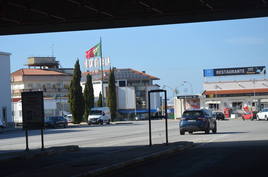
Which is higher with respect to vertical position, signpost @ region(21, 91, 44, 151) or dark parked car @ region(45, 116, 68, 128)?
signpost @ region(21, 91, 44, 151)

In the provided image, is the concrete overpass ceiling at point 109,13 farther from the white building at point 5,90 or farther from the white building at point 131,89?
the white building at point 131,89

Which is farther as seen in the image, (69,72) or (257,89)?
(69,72)

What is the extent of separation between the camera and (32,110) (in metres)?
22.6

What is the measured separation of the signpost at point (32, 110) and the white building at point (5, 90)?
53.4m

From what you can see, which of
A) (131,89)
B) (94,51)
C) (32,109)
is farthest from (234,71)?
(32,109)

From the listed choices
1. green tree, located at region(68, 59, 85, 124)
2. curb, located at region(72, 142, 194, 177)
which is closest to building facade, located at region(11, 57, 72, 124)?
green tree, located at region(68, 59, 85, 124)

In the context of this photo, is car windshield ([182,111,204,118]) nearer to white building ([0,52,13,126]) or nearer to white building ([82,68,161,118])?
white building ([0,52,13,126])

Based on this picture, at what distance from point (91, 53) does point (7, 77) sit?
92.7ft

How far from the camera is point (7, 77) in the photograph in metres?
76.4

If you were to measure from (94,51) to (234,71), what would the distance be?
3340 centimetres

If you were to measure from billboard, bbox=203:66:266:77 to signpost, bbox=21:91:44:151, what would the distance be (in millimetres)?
97478

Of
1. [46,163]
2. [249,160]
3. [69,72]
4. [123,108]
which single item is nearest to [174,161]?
[249,160]

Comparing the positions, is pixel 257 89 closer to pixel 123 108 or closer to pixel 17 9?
pixel 123 108

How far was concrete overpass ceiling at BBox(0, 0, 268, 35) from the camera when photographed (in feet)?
65.3
